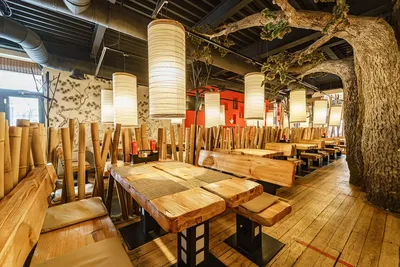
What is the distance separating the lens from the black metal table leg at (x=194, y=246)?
4.67 feet

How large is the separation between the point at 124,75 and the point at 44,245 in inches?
88.5

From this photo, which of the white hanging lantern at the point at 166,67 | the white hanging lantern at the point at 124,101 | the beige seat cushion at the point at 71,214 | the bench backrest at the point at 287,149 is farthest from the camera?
the bench backrest at the point at 287,149

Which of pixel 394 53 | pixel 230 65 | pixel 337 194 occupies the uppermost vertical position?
pixel 230 65

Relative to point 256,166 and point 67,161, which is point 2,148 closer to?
point 67,161

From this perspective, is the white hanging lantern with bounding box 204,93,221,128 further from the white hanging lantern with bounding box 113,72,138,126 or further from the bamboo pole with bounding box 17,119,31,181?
the bamboo pole with bounding box 17,119,31,181

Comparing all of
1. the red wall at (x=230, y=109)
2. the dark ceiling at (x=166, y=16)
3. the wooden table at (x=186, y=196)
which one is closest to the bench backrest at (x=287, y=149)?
the dark ceiling at (x=166, y=16)

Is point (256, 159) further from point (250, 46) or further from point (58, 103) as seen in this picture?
point (58, 103)

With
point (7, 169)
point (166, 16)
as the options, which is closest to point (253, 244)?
point (7, 169)

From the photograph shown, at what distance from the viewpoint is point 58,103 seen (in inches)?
202

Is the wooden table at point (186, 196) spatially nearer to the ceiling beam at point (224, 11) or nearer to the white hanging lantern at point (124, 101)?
the white hanging lantern at point (124, 101)

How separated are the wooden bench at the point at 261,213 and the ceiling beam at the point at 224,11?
2404 millimetres

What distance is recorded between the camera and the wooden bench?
159 centimetres

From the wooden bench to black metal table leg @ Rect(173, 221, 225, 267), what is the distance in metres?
0.43

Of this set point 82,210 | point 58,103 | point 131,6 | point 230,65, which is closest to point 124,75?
point 131,6
